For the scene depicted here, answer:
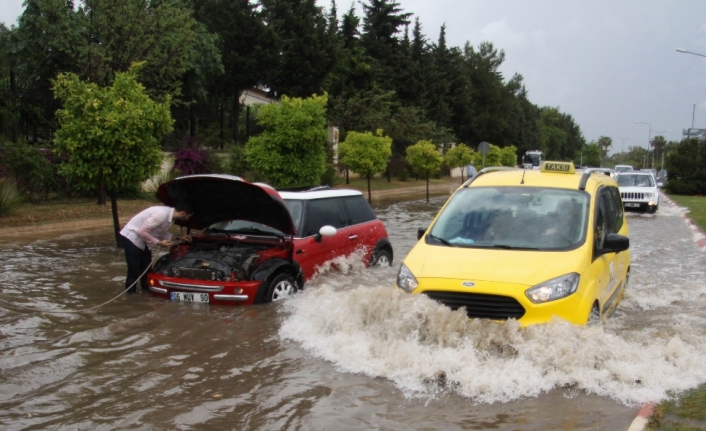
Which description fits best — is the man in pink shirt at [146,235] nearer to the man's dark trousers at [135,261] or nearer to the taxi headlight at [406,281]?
the man's dark trousers at [135,261]

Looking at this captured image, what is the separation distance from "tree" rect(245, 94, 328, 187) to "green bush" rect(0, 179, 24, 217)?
22.2 feet

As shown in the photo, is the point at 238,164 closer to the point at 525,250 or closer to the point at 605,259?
the point at 605,259

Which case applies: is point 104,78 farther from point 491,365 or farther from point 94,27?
point 491,365

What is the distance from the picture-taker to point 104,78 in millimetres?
22734

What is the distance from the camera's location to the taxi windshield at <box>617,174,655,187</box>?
26766 millimetres

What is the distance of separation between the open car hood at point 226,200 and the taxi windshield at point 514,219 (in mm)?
2428

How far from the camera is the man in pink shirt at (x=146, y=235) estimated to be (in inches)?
350

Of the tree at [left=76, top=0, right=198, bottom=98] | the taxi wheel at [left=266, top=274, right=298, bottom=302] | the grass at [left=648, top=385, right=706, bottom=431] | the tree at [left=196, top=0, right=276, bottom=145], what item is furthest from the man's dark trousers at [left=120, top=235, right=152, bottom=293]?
the tree at [left=196, top=0, right=276, bottom=145]

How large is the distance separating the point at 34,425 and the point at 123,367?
4.55 ft

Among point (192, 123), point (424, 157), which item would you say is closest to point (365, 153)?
point (424, 157)

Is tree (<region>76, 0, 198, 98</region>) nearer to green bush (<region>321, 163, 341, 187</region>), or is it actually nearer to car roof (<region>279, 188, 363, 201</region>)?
green bush (<region>321, 163, 341, 187</region>)

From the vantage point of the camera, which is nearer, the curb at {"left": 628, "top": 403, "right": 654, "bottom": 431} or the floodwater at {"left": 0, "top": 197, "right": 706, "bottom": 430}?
the curb at {"left": 628, "top": 403, "right": 654, "bottom": 431}

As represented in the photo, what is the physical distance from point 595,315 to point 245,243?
15.8 ft

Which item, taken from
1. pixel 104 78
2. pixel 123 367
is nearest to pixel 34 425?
pixel 123 367
